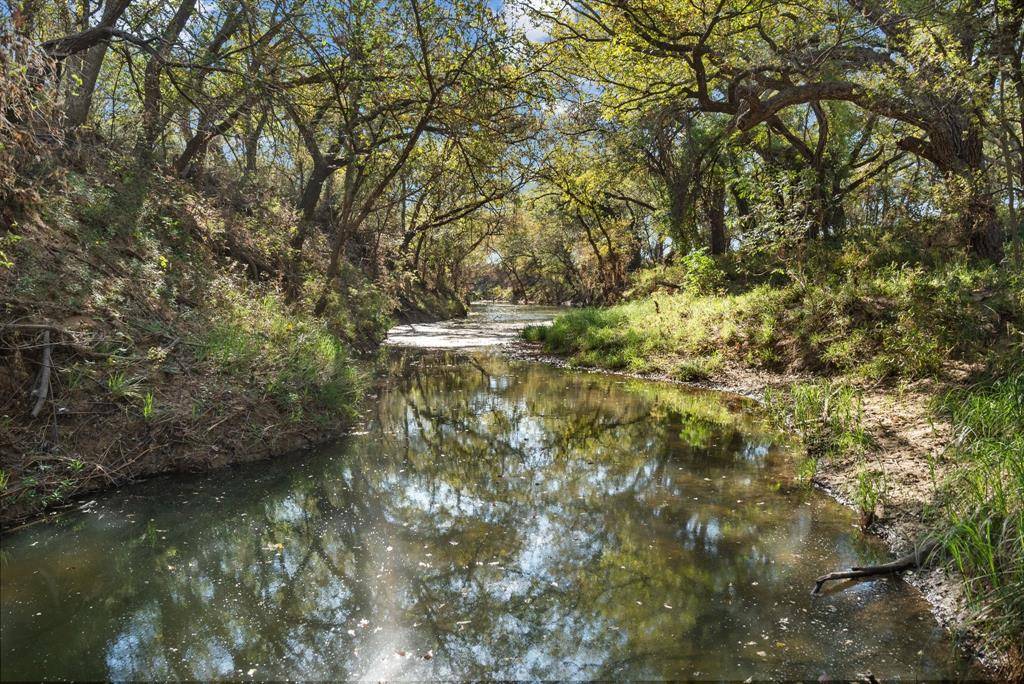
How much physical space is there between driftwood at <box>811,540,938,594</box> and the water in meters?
0.10

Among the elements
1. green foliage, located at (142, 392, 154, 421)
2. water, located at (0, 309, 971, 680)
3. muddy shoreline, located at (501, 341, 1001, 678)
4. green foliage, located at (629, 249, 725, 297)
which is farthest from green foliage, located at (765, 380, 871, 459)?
green foliage, located at (629, 249, 725, 297)

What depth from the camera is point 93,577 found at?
4492 mm

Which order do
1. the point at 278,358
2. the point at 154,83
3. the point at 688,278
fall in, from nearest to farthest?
the point at 278,358 → the point at 154,83 → the point at 688,278

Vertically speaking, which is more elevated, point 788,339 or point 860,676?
point 788,339

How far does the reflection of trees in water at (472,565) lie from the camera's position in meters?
3.69

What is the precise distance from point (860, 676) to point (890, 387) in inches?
270

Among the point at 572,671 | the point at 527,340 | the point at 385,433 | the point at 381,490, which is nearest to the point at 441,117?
the point at 385,433

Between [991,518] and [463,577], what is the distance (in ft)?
12.5

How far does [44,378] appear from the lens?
5980mm

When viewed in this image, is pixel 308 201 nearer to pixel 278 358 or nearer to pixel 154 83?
pixel 154 83

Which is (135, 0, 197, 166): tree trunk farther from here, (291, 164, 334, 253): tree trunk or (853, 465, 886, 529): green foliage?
(853, 465, 886, 529): green foliage

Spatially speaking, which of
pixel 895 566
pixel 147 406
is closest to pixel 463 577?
pixel 895 566

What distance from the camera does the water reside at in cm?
361

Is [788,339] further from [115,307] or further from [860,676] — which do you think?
[115,307]
